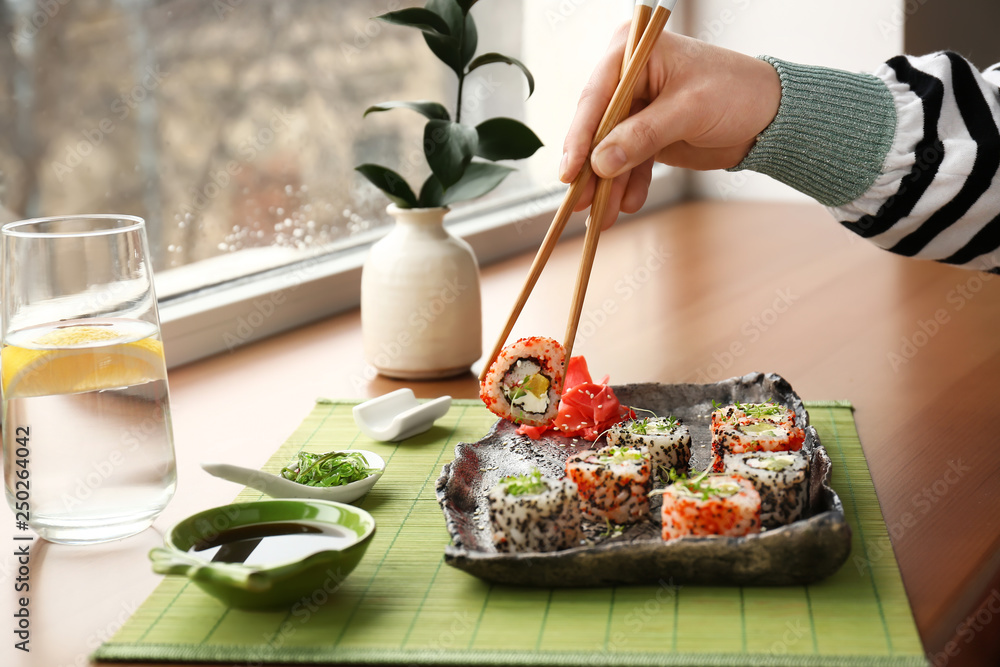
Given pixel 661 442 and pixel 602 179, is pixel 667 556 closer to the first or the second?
pixel 661 442

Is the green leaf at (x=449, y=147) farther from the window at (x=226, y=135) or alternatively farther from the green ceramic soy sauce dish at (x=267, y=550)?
the green ceramic soy sauce dish at (x=267, y=550)

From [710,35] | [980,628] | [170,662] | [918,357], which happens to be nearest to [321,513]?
[170,662]

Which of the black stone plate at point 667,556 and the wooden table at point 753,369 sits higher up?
the black stone plate at point 667,556

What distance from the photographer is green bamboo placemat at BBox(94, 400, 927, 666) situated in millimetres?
741

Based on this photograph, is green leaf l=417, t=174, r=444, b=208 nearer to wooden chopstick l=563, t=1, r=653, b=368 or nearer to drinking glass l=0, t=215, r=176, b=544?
wooden chopstick l=563, t=1, r=653, b=368

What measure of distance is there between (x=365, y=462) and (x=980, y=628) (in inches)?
24.8

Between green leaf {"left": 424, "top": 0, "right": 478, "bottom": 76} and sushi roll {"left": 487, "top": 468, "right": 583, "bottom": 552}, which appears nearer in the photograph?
sushi roll {"left": 487, "top": 468, "right": 583, "bottom": 552}

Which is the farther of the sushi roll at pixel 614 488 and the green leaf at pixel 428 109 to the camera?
the green leaf at pixel 428 109

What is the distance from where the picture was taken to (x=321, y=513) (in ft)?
2.95

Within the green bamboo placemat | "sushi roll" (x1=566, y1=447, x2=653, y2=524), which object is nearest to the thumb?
"sushi roll" (x1=566, y1=447, x2=653, y2=524)

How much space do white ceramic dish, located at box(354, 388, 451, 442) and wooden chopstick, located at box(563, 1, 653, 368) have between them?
18cm

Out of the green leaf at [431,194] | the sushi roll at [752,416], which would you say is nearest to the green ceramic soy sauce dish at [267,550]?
the sushi roll at [752,416]

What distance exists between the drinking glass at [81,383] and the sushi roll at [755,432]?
0.56 meters

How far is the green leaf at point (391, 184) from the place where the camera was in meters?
1.46
